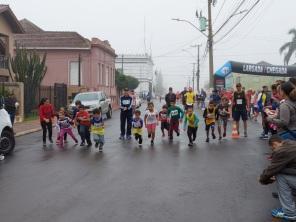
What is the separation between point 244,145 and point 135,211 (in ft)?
25.7

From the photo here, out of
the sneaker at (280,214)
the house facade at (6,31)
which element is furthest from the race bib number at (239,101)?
the house facade at (6,31)

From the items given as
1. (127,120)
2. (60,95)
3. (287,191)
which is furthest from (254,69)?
(287,191)

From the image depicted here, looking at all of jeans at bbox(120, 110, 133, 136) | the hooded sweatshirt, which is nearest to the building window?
jeans at bbox(120, 110, 133, 136)

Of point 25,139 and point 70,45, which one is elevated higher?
point 70,45

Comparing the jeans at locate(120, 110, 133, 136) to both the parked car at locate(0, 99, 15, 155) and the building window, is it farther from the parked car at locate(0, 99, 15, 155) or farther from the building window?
the building window

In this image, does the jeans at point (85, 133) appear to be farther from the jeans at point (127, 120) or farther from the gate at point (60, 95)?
the gate at point (60, 95)

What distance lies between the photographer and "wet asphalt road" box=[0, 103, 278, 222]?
22.2 ft

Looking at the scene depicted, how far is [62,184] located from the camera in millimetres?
8883

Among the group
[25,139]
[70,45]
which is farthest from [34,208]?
[70,45]

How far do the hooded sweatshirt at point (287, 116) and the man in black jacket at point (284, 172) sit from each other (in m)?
0.78

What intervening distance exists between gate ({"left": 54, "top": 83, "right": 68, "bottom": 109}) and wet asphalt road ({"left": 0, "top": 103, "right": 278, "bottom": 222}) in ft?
71.9

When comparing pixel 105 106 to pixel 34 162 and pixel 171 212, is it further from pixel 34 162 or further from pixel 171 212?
pixel 171 212

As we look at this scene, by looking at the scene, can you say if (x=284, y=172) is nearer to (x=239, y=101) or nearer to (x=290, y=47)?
(x=239, y=101)

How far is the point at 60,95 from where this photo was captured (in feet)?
120
